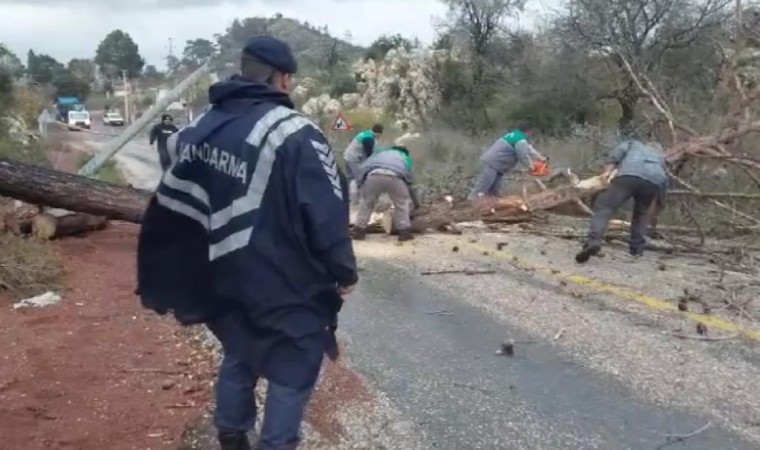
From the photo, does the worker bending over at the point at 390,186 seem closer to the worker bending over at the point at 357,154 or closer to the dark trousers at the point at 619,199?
the worker bending over at the point at 357,154

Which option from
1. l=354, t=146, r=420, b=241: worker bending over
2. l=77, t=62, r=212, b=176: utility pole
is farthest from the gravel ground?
l=77, t=62, r=212, b=176: utility pole

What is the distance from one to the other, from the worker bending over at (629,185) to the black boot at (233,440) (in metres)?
6.51

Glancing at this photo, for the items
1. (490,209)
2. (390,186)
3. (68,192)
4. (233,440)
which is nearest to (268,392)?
(233,440)

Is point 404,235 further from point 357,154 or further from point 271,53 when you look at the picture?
point 271,53

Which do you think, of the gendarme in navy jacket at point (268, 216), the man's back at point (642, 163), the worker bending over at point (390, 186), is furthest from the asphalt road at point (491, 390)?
the worker bending over at point (390, 186)

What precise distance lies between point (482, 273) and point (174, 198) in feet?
19.8

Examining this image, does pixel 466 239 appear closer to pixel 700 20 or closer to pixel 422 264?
pixel 422 264

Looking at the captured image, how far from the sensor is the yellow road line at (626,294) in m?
7.00

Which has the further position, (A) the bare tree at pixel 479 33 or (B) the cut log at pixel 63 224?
(A) the bare tree at pixel 479 33

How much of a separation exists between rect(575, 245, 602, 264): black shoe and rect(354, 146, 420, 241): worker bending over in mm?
2585

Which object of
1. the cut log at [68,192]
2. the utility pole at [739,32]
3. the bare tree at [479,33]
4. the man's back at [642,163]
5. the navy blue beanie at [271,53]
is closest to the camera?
the navy blue beanie at [271,53]

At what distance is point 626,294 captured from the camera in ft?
26.9

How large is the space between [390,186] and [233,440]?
25.7 feet

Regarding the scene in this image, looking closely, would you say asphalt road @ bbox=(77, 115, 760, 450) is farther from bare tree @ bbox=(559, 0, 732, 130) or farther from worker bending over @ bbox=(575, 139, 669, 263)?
bare tree @ bbox=(559, 0, 732, 130)
